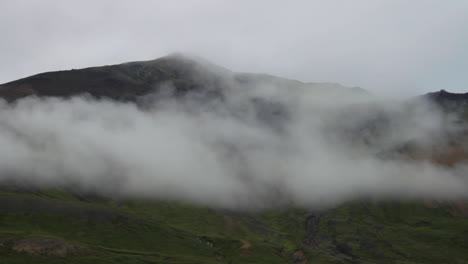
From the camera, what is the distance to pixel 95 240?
19812 centimetres

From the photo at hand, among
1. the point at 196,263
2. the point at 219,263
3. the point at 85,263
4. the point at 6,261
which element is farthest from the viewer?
the point at 219,263

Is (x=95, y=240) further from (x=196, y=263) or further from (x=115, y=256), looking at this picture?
(x=196, y=263)

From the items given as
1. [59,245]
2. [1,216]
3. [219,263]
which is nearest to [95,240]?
[59,245]

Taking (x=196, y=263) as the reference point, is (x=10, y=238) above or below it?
above

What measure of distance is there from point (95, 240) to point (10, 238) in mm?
42237

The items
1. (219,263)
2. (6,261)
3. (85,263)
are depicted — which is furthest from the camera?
(219,263)

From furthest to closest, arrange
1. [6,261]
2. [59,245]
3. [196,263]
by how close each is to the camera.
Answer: [196,263] < [59,245] < [6,261]

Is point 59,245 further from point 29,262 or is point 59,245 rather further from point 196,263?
point 196,263

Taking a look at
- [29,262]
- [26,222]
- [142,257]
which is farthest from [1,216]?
[142,257]

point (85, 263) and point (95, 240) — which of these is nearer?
point (85, 263)

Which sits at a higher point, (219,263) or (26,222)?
(26,222)

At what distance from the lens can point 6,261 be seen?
14412 cm

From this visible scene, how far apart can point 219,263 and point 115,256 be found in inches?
1973

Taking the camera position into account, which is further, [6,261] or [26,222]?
[26,222]
